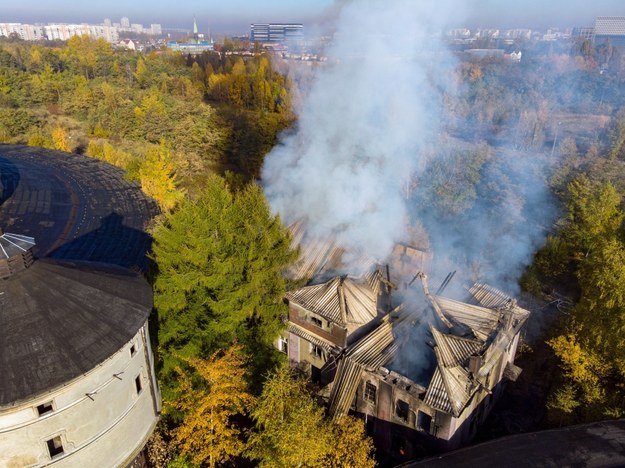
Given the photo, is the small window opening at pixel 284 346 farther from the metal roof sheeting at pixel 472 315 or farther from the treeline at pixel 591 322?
the treeline at pixel 591 322

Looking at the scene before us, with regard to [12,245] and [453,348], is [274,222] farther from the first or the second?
[12,245]

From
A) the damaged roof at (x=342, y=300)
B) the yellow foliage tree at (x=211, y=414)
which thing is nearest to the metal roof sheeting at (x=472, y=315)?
the damaged roof at (x=342, y=300)

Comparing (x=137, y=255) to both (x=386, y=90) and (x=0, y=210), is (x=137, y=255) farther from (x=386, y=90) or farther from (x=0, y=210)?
(x=386, y=90)

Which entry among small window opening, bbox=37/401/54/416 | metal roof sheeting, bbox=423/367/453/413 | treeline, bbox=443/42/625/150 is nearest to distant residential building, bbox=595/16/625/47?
treeline, bbox=443/42/625/150

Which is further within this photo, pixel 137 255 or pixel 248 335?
pixel 137 255

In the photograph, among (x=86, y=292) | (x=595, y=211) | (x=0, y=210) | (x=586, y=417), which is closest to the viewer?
(x=86, y=292)

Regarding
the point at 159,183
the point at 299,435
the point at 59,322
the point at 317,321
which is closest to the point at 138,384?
the point at 59,322

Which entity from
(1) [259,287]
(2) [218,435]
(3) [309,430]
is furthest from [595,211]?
(2) [218,435]
